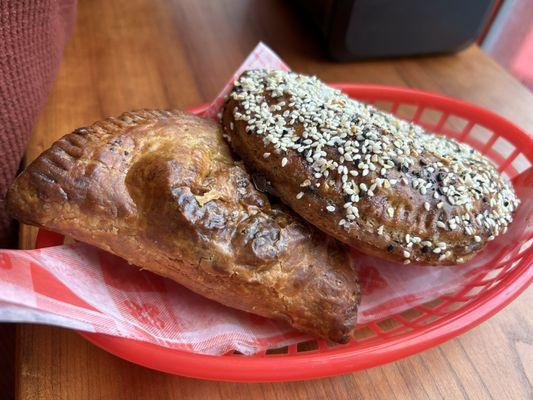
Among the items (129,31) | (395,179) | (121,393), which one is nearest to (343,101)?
(395,179)

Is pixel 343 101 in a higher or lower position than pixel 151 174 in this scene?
higher

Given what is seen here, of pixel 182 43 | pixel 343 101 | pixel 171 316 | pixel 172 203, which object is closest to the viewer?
pixel 172 203

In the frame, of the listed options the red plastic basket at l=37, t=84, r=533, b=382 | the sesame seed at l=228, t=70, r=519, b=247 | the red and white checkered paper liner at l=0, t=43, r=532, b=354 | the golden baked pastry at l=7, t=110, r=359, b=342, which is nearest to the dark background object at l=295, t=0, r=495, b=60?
the red plastic basket at l=37, t=84, r=533, b=382

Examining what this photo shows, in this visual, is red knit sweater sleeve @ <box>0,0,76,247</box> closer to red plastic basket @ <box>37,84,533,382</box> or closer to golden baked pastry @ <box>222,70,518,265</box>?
red plastic basket @ <box>37,84,533,382</box>

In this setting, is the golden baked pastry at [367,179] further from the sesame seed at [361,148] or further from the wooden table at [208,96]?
the wooden table at [208,96]

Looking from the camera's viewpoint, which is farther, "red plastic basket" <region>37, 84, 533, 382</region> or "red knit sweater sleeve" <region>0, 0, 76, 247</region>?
"red knit sweater sleeve" <region>0, 0, 76, 247</region>

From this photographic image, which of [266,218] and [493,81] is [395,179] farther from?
[493,81]

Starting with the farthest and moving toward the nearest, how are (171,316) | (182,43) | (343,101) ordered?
(182,43) < (343,101) < (171,316)

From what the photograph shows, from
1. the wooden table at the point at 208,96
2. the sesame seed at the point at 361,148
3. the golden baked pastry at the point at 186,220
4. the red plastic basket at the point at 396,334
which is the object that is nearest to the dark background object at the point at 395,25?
the wooden table at the point at 208,96
